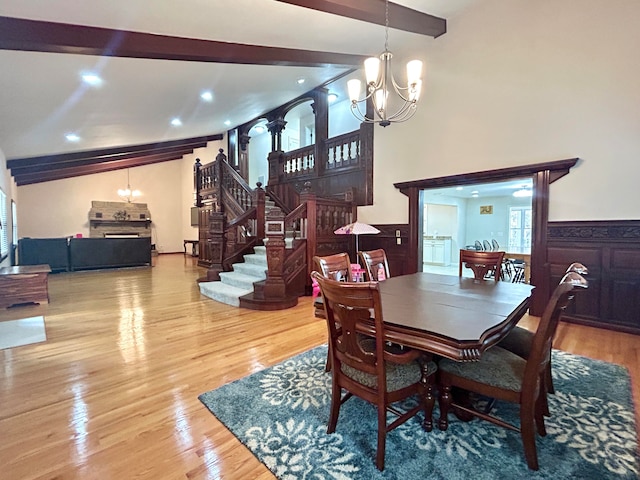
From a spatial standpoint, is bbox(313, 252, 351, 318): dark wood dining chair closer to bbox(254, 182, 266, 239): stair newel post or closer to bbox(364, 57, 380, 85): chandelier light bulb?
bbox(364, 57, 380, 85): chandelier light bulb

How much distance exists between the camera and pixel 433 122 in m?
4.85

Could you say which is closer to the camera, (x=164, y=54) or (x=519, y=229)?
(x=164, y=54)

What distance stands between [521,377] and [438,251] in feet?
→ 32.7

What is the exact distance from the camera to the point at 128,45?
357 centimetres

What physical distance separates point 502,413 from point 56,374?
3422 mm

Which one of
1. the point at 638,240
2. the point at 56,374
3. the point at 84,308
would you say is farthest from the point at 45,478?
the point at 638,240

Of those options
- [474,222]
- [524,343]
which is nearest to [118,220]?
[524,343]

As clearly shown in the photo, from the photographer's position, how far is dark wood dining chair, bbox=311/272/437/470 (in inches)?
56.9

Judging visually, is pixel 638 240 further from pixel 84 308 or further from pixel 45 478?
pixel 84 308

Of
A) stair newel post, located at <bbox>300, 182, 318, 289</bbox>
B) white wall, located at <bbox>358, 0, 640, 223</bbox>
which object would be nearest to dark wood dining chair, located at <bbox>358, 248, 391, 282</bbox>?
stair newel post, located at <bbox>300, 182, 318, 289</bbox>

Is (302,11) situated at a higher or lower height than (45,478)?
higher

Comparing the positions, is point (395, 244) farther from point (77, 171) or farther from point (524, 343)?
point (77, 171)

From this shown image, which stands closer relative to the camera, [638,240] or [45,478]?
[45,478]

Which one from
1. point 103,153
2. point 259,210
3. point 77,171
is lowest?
point 259,210
